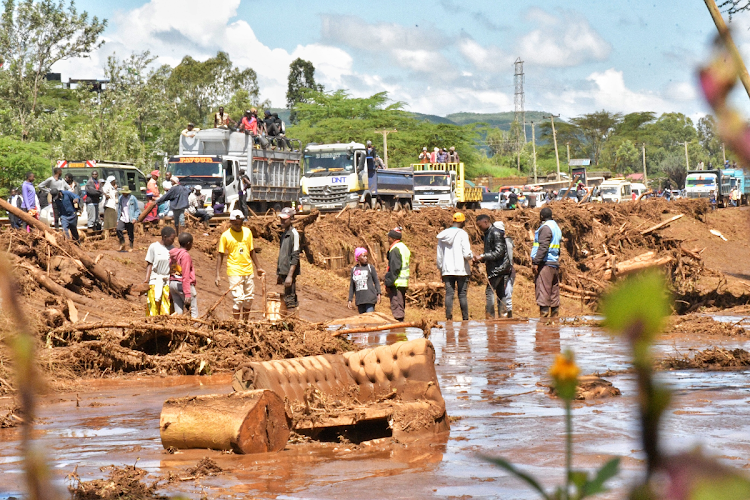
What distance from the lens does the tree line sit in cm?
4022

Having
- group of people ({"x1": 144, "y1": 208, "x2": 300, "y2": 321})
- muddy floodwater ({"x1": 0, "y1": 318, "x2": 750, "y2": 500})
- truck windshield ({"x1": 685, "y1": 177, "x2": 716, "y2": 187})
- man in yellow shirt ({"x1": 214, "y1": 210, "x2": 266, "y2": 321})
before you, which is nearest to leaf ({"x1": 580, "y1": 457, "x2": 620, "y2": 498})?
muddy floodwater ({"x1": 0, "y1": 318, "x2": 750, "y2": 500})

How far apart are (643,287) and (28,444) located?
0.42 meters

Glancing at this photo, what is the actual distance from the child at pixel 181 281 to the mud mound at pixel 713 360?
6.03 metres

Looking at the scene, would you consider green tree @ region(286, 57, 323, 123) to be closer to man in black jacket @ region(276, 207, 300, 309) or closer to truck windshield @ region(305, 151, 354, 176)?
truck windshield @ region(305, 151, 354, 176)

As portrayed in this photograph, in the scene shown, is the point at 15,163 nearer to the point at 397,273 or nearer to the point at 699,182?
the point at 397,273

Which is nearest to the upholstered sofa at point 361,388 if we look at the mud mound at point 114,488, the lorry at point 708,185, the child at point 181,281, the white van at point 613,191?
the mud mound at point 114,488

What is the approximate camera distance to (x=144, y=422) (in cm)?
760

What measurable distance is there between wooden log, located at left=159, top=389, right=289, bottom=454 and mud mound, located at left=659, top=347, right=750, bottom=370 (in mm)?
4989

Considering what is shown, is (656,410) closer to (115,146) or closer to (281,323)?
(281,323)

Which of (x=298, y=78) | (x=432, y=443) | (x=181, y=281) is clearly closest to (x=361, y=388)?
(x=432, y=443)

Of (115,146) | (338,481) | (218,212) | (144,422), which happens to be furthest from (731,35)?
(115,146)

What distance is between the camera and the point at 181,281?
39.3 feet

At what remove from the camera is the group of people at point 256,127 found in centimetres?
2934

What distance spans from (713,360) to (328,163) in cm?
2382
